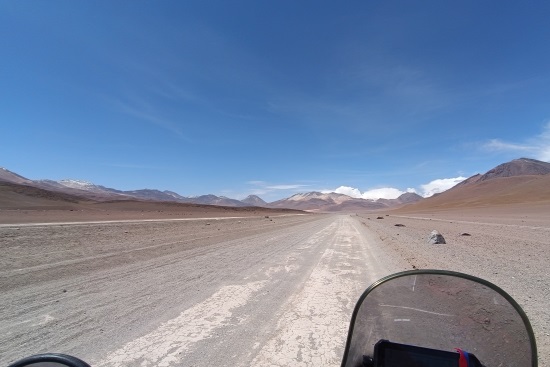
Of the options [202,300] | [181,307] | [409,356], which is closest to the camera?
[409,356]

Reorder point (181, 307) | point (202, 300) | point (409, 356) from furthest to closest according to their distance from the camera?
point (202, 300)
point (181, 307)
point (409, 356)

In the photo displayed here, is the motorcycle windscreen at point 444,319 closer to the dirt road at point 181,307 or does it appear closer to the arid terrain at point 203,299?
the arid terrain at point 203,299

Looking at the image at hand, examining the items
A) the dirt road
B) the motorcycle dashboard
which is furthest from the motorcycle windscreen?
the dirt road

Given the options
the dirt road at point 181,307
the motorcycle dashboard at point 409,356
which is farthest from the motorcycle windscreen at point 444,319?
the dirt road at point 181,307

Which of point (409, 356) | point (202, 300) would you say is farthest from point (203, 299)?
point (409, 356)

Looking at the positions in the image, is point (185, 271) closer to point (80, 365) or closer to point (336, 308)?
point (336, 308)

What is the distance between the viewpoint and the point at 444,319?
2.07 m

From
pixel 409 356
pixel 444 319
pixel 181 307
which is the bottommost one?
pixel 181 307

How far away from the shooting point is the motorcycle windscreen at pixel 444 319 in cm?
185

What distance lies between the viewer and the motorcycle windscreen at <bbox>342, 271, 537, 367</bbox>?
6.08 feet

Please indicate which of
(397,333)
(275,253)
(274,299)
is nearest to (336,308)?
(274,299)

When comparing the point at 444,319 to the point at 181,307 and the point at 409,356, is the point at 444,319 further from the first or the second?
the point at 181,307

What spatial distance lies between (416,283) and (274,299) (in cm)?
500

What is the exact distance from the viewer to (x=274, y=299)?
22.0 feet
